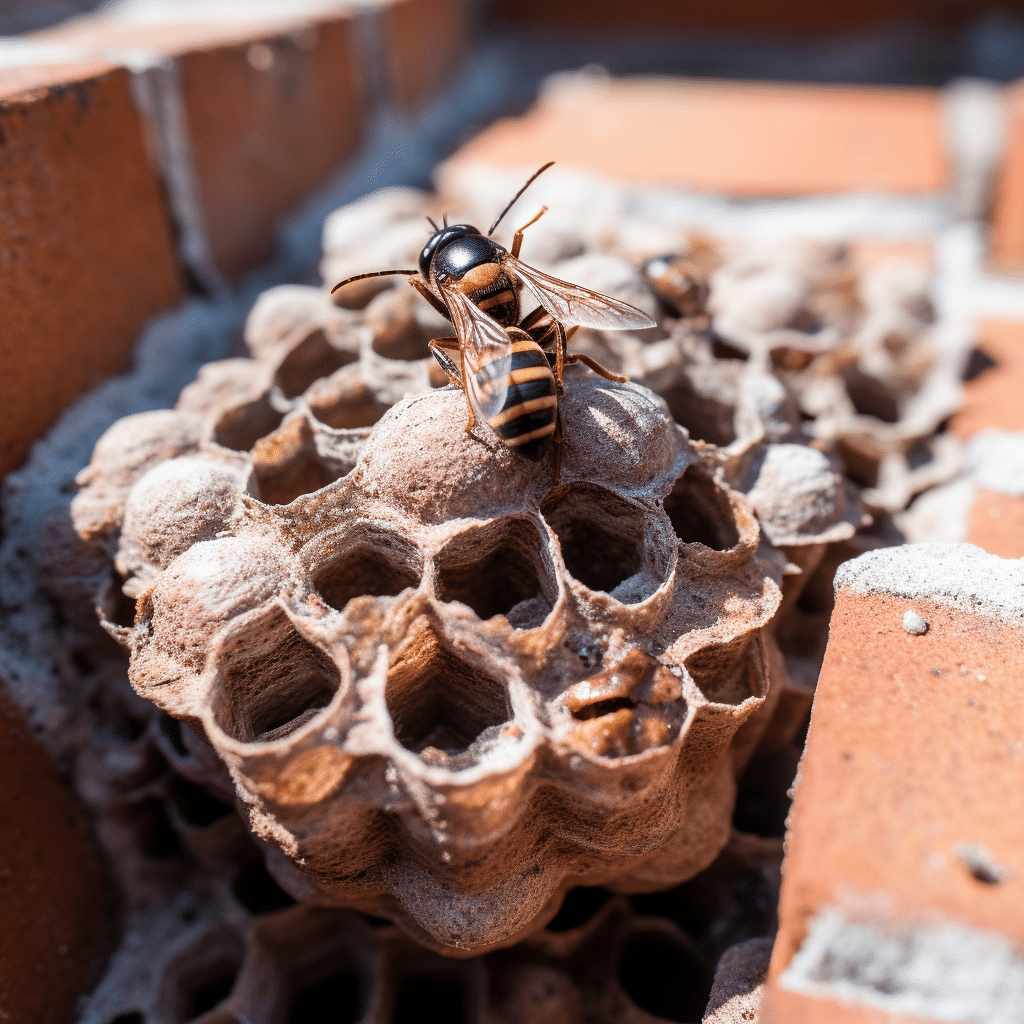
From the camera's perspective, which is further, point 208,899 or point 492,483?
point 208,899

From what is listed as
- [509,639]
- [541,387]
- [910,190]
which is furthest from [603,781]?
[910,190]

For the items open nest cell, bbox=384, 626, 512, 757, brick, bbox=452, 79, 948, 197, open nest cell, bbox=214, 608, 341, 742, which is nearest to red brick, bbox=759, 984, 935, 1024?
open nest cell, bbox=384, 626, 512, 757

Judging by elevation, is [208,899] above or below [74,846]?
below

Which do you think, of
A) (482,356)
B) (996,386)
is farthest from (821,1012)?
(996,386)

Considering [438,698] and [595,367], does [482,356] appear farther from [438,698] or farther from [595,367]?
[438,698]

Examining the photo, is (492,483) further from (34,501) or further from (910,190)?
(910,190)

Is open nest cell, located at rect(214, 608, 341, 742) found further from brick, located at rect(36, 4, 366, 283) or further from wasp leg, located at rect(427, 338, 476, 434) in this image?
brick, located at rect(36, 4, 366, 283)
